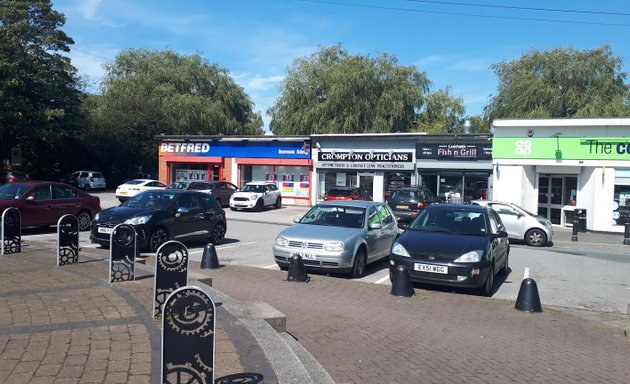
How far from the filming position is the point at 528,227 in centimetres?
1853

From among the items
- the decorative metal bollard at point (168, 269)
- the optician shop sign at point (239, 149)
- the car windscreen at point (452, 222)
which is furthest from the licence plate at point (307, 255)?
the optician shop sign at point (239, 149)

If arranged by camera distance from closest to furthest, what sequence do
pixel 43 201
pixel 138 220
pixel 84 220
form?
pixel 138 220, pixel 43 201, pixel 84 220

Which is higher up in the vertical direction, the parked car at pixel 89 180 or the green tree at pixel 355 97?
the green tree at pixel 355 97

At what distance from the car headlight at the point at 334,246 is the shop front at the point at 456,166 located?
19.4 meters

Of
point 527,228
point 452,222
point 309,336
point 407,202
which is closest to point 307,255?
point 452,222

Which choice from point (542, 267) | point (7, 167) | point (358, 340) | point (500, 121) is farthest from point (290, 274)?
point (7, 167)

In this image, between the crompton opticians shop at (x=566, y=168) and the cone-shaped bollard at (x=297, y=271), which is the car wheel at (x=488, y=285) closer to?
the cone-shaped bollard at (x=297, y=271)

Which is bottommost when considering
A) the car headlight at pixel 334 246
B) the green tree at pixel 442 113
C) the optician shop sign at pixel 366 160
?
the car headlight at pixel 334 246

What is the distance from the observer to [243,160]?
36625mm

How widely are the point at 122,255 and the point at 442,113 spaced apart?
38.5m

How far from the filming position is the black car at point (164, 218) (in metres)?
12.5

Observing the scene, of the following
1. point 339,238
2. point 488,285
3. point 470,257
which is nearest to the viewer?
point 470,257

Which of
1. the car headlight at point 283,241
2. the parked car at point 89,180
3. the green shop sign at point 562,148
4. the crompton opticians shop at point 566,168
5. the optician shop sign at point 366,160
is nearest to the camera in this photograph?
the car headlight at point 283,241

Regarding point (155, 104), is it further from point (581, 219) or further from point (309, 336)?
point (309, 336)
